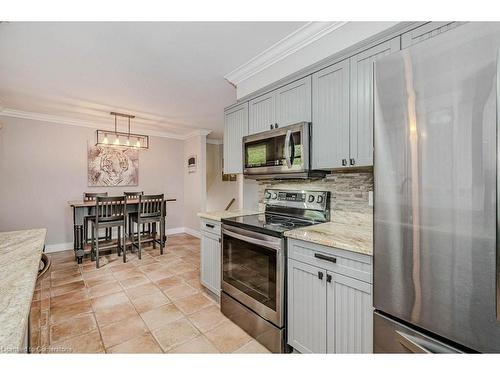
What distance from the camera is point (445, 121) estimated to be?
925mm

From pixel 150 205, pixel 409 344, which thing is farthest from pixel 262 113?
pixel 150 205

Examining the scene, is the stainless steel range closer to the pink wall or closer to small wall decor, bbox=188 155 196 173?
small wall decor, bbox=188 155 196 173

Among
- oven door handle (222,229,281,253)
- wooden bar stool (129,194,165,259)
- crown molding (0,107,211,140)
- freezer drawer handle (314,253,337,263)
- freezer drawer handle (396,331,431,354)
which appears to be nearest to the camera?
freezer drawer handle (396,331,431,354)

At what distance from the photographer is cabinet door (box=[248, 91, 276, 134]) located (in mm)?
2275

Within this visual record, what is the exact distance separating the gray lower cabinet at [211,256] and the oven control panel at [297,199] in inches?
25.1

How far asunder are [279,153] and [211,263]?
134 centimetres

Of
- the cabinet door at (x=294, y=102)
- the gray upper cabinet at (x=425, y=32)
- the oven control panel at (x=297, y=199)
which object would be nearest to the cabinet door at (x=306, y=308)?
the oven control panel at (x=297, y=199)

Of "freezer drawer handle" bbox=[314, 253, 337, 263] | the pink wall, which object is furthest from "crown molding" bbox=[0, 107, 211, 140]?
Result: "freezer drawer handle" bbox=[314, 253, 337, 263]

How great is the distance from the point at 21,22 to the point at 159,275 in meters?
2.87

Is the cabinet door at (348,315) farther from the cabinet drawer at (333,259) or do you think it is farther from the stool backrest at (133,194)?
Result: the stool backrest at (133,194)

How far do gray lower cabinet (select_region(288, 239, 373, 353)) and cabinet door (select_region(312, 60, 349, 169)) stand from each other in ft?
2.32

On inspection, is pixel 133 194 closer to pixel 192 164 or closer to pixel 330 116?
pixel 192 164

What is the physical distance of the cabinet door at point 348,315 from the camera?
129cm

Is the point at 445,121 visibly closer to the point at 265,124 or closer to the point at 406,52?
the point at 406,52
